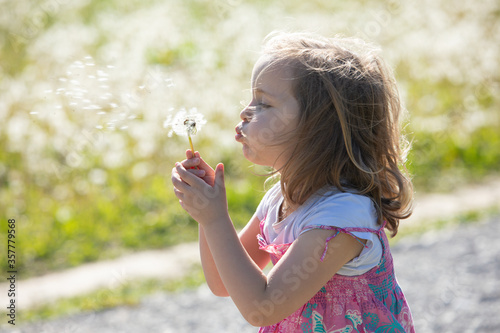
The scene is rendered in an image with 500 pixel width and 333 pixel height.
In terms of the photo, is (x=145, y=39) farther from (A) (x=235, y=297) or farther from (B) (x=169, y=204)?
(A) (x=235, y=297)

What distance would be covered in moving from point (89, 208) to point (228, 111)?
1.62 meters

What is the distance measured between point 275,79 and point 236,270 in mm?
442

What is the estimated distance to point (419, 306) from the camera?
3582mm

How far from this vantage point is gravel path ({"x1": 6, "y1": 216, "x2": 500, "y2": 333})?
3.41 m

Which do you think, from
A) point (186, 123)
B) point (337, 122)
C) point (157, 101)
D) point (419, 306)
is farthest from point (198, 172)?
point (157, 101)

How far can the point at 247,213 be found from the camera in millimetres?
5113

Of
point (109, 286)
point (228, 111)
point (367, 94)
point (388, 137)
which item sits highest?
point (367, 94)

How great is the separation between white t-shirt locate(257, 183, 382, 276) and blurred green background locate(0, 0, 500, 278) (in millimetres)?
2552

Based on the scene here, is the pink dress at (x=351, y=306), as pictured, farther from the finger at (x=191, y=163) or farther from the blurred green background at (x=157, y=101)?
the blurred green background at (x=157, y=101)

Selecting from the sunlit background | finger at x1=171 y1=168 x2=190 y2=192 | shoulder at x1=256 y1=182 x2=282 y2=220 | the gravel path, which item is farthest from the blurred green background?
finger at x1=171 y1=168 x2=190 y2=192

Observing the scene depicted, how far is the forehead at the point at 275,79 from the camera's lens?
4.75 ft

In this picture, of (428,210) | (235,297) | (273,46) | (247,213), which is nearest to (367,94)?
(273,46)

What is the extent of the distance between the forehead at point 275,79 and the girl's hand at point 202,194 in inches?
8.2

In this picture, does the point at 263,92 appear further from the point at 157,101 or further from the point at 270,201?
the point at 157,101
